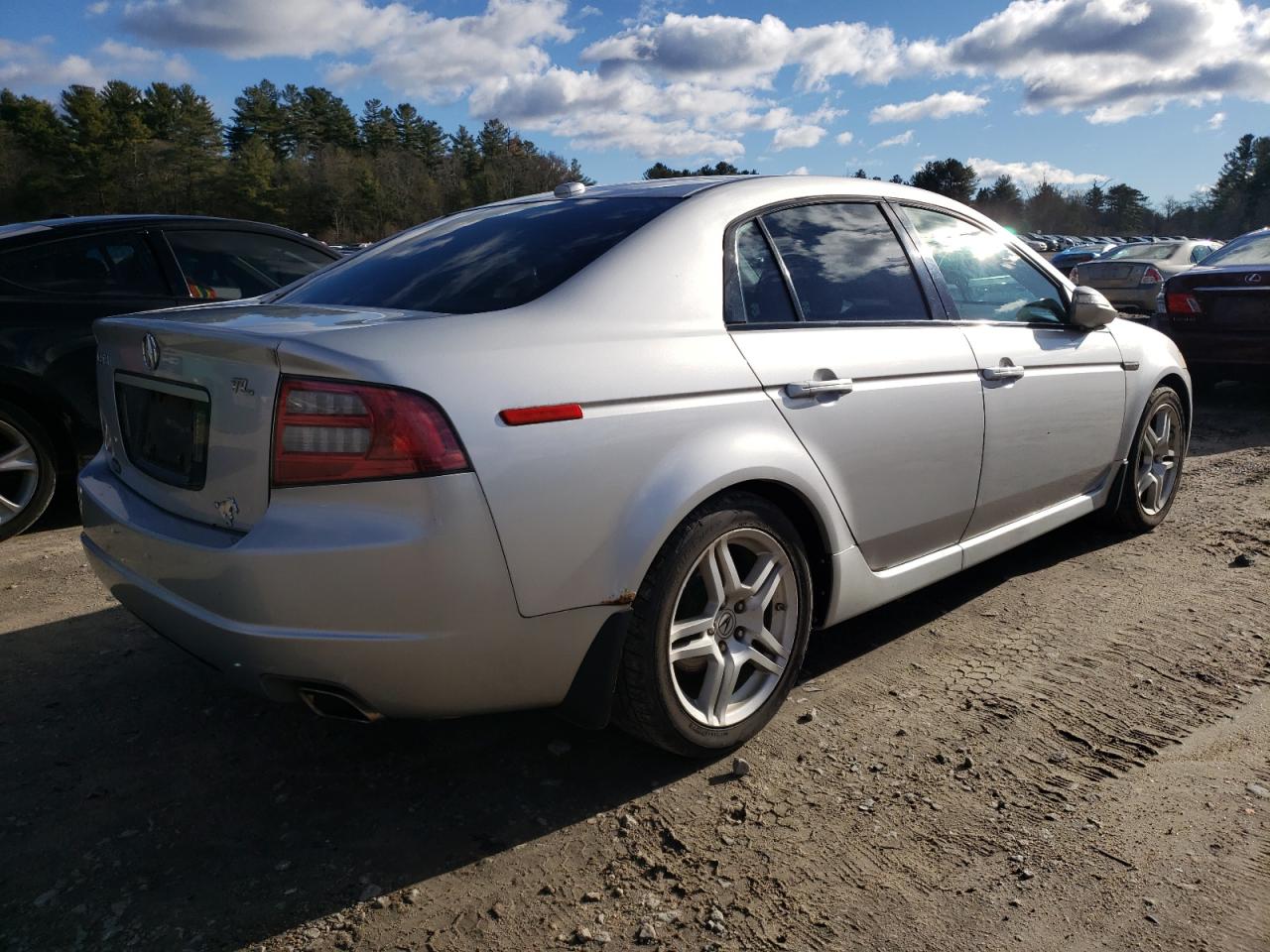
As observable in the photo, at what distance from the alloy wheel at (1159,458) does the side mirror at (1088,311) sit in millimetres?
782

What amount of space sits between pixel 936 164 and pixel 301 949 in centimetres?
8077

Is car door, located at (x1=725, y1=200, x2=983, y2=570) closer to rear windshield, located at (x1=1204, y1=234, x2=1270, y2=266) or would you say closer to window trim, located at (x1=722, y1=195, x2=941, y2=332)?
window trim, located at (x1=722, y1=195, x2=941, y2=332)

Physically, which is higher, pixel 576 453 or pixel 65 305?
pixel 65 305

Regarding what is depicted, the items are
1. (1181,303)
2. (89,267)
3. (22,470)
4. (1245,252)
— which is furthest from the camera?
(1245,252)

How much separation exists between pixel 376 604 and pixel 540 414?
0.55m

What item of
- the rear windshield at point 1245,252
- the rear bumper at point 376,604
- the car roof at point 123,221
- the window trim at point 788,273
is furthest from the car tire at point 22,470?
the rear windshield at point 1245,252

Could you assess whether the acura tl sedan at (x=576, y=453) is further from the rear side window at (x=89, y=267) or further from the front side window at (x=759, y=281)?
Answer: the rear side window at (x=89, y=267)

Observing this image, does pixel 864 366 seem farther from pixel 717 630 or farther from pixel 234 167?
pixel 234 167

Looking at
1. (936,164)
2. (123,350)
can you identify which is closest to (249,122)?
(936,164)

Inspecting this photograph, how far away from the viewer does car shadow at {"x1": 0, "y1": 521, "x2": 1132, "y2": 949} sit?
215 centimetres

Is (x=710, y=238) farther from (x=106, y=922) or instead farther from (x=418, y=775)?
(x=106, y=922)

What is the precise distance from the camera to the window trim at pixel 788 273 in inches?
109

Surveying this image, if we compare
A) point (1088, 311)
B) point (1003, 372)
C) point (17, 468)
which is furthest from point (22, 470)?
point (1088, 311)

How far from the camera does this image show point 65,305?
4984 millimetres
